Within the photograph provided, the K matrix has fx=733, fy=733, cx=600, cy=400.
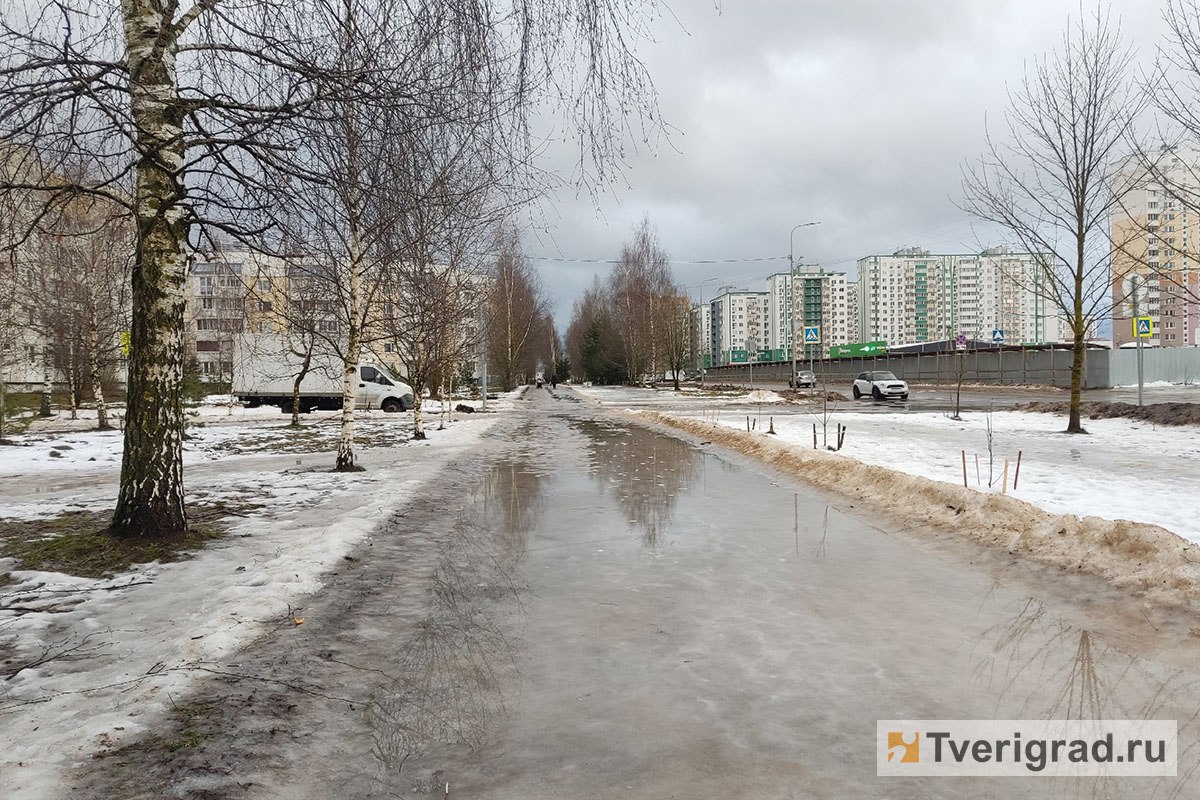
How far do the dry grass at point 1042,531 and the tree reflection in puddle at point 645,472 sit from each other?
2.53m

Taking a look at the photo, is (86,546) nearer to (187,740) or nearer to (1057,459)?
(187,740)

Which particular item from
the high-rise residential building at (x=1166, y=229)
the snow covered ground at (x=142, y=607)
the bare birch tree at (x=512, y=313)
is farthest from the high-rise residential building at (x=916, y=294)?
the snow covered ground at (x=142, y=607)

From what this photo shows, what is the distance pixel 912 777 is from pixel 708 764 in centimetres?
83

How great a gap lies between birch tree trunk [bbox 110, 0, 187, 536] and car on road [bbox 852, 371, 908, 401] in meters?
37.6

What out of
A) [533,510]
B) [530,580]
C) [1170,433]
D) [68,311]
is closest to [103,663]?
[530,580]

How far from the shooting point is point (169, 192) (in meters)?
6.84

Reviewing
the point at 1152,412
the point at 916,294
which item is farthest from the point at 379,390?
the point at 916,294

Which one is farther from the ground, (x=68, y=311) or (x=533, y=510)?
(x=68, y=311)

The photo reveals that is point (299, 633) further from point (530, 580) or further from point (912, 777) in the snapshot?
point (912, 777)

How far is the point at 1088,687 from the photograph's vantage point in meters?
3.87

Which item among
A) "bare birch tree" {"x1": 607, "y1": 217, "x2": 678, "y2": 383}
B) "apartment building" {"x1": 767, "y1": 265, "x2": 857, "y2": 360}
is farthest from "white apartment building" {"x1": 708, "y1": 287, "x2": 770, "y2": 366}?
"bare birch tree" {"x1": 607, "y1": 217, "x2": 678, "y2": 383}

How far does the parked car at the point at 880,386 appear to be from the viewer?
39.1 m

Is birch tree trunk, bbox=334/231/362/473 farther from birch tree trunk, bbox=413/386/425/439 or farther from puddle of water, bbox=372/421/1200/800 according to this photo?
birch tree trunk, bbox=413/386/425/439

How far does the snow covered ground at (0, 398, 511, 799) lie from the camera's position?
3404 mm
